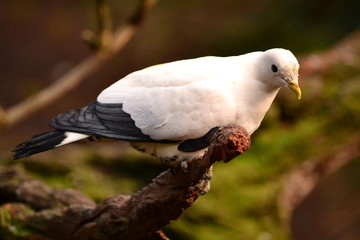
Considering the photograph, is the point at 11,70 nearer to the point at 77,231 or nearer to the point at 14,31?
the point at 14,31

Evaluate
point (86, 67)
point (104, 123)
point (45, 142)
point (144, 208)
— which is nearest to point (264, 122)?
point (86, 67)

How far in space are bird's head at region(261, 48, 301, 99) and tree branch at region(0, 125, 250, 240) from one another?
0.83 ft

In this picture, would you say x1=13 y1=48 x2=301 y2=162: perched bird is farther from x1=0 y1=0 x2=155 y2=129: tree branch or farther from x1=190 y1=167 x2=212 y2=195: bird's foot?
x1=0 y1=0 x2=155 y2=129: tree branch

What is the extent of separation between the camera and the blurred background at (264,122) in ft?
14.4

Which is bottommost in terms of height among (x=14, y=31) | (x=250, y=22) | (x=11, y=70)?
(x=11, y=70)

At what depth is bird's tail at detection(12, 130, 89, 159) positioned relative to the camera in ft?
8.36

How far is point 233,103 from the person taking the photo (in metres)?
2.42

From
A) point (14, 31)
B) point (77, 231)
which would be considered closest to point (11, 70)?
point (14, 31)

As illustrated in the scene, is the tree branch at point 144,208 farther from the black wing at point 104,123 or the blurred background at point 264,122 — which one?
the blurred background at point 264,122

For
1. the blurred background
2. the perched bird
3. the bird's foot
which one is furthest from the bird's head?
the blurred background

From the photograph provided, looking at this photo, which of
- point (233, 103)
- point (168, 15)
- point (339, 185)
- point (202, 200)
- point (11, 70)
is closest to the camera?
point (233, 103)

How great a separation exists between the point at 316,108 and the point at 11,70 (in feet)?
12.0

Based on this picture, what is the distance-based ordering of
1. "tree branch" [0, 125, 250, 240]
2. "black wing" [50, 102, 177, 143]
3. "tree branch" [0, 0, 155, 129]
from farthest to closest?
1. "tree branch" [0, 0, 155, 129]
2. "black wing" [50, 102, 177, 143]
3. "tree branch" [0, 125, 250, 240]

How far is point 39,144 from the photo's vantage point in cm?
256
